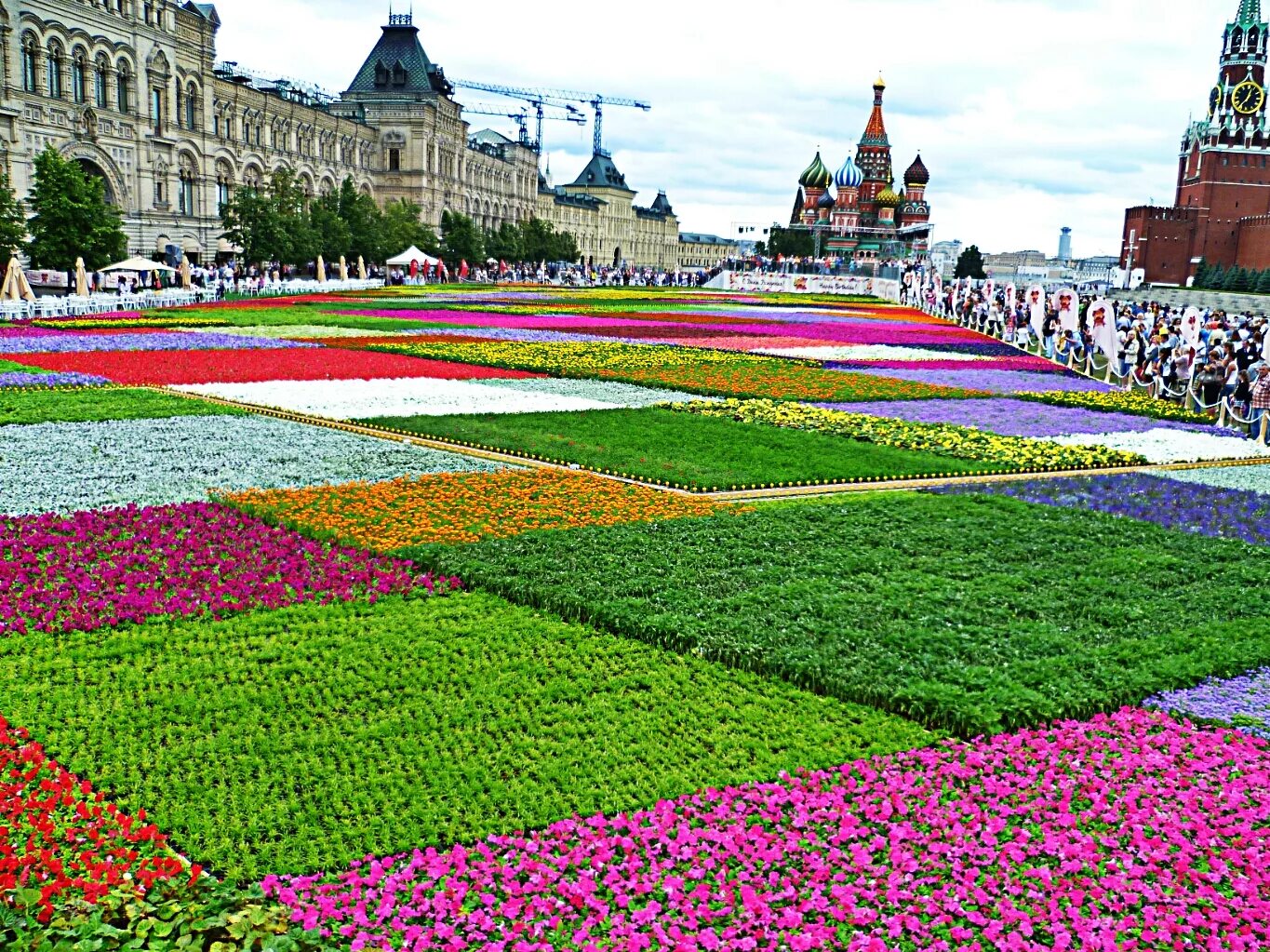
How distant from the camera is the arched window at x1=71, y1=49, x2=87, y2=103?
55.0 m

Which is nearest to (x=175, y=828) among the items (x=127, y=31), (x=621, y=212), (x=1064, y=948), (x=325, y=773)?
(x=325, y=773)

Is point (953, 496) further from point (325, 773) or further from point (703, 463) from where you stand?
point (325, 773)

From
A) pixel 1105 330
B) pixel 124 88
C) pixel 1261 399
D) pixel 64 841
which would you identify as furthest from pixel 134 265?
pixel 64 841

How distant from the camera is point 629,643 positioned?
28.3ft

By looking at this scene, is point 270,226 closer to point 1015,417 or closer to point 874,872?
point 1015,417

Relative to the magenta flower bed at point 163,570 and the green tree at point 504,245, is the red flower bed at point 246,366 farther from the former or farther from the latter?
the green tree at point 504,245

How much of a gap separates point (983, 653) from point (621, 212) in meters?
188

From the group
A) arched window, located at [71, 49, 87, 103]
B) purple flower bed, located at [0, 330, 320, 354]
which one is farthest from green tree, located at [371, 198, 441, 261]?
purple flower bed, located at [0, 330, 320, 354]

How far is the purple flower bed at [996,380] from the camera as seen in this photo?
25930mm

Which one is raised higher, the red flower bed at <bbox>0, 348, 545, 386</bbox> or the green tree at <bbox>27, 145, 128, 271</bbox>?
the green tree at <bbox>27, 145, 128, 271</bbox>

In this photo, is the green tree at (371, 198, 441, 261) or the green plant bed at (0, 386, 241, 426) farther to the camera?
the green tree at (371, 198, 441, 261)

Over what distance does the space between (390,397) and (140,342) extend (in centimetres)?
1164

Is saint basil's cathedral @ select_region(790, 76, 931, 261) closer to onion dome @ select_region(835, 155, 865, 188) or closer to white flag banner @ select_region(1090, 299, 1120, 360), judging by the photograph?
onion dome @ select_region(835, 155, 865, 188)

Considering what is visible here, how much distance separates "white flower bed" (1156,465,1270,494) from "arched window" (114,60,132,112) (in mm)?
56175
